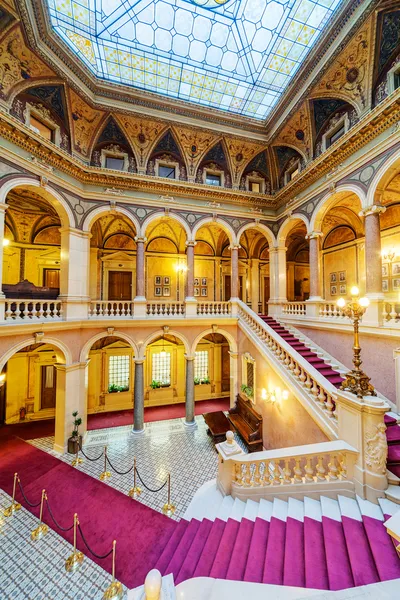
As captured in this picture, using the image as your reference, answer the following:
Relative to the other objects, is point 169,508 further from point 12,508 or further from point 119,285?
point 119,285

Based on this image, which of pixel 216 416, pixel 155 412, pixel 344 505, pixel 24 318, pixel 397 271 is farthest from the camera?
pixel 155 412

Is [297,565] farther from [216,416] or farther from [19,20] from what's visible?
[19,20]

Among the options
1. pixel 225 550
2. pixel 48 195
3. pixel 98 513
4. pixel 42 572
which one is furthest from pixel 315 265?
pixel 42 572

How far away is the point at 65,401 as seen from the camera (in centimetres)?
925

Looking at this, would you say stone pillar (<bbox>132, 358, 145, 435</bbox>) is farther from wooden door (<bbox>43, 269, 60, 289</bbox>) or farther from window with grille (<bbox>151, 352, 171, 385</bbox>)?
wooden door (<bbox>43, 269, 60, 289</bbox>)

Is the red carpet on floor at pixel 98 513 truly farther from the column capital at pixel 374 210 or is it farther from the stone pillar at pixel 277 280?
the column capital at pixel 374 210

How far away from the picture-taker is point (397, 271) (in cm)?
1025

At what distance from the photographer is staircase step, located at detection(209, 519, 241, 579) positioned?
385 cm

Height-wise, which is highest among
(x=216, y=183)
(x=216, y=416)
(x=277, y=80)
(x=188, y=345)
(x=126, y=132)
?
(x=277, y=80)

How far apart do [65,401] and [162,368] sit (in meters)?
6.30

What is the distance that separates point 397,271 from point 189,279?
29.5 ft

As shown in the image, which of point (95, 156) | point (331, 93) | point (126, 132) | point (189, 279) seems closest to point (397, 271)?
point (331, 93)

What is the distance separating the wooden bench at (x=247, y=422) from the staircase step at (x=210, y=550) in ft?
13.3

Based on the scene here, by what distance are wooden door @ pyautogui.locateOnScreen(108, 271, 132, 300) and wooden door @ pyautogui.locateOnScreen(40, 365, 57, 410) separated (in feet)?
16.2
